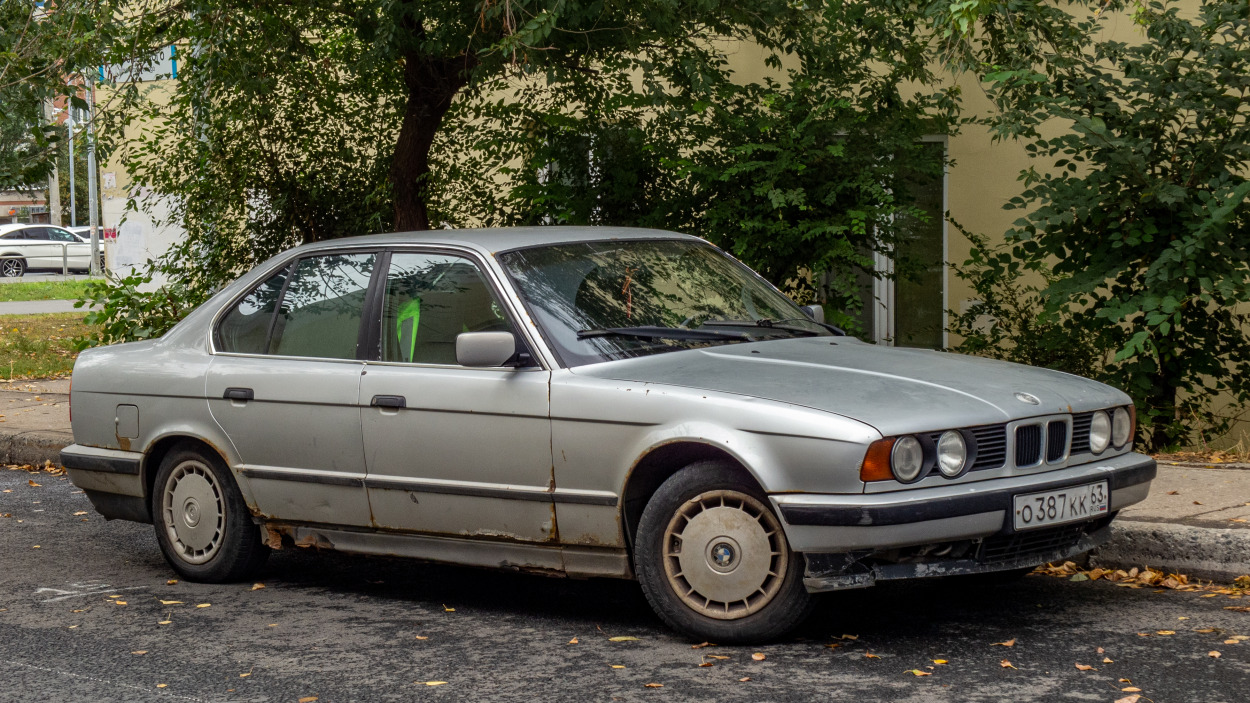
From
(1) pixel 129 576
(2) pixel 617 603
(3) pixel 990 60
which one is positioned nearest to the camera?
(2) pixel 617 603

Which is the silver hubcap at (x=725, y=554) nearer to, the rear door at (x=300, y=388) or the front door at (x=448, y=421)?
the front door at (x=448, y=421)

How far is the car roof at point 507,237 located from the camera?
230 inches

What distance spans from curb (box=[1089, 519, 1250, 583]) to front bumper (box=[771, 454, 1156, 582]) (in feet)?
4.18

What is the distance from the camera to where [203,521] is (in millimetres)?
6348

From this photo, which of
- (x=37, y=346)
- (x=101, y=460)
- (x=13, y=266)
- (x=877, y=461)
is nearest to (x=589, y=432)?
(x=877, y=461)

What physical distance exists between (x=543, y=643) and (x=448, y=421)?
926 mm

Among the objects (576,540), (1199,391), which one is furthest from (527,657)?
(1199,391)

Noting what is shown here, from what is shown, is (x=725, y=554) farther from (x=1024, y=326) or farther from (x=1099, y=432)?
(x=1024, y=326)

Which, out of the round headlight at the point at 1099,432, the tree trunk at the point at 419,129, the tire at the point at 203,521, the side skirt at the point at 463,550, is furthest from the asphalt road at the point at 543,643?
the tree trunk at the point at 419,129

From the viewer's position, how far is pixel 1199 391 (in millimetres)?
9078

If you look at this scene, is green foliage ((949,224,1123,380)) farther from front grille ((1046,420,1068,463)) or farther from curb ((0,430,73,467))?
curb ((0,430,73,467))

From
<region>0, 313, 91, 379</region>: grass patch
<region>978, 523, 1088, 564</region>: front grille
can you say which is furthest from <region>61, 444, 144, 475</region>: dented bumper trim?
<region>0, 313, 91, 379</region>: grass patch

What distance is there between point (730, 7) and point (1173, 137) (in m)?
2.78

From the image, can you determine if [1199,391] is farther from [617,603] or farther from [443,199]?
[443,199]
